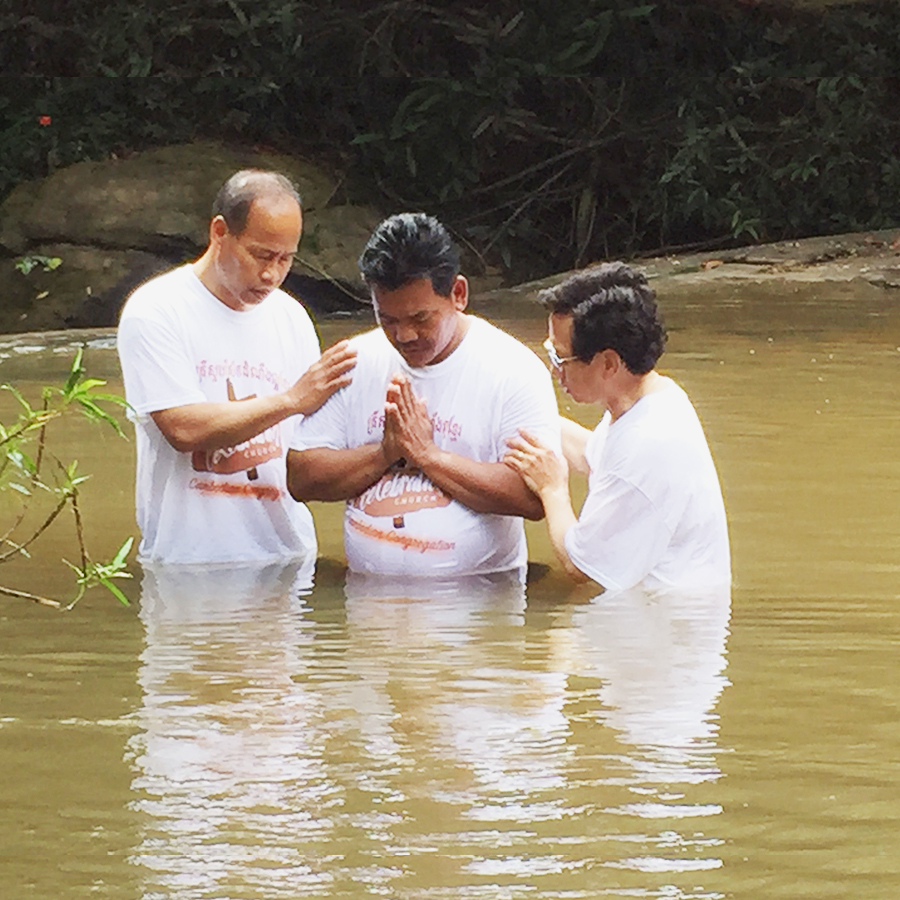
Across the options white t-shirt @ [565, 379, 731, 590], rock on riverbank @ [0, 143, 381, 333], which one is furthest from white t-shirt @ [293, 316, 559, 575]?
rock on riverbank @ [0, 143, 381, 333]

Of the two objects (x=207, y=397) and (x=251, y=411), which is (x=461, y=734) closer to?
(x=251, y=411)

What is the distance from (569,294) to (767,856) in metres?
1.75

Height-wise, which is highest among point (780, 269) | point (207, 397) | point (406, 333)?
point (780, 269)

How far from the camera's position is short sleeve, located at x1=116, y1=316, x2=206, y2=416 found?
4.73 meters

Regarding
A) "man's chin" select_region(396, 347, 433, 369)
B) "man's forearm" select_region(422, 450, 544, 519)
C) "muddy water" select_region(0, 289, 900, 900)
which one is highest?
"man's chin" select_region(396, 347, 433, 369)

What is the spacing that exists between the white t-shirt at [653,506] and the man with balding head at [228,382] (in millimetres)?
764

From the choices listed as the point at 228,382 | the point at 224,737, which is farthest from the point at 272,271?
the point at 224,737

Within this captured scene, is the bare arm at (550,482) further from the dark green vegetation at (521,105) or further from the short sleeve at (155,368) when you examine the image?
the dark green vegetation at (521,105)

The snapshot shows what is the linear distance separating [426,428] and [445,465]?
100 mm

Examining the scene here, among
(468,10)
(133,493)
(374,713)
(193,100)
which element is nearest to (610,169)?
(468,10)

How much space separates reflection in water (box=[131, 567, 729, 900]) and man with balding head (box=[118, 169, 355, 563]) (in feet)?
0.44

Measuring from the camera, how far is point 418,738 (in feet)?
11.8

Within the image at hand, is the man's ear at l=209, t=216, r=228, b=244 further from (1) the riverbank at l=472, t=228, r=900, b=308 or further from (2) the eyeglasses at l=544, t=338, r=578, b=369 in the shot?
(1) the riverbank at l=472, t=228, r=900, b=308

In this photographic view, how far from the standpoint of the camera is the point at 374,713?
379cm
